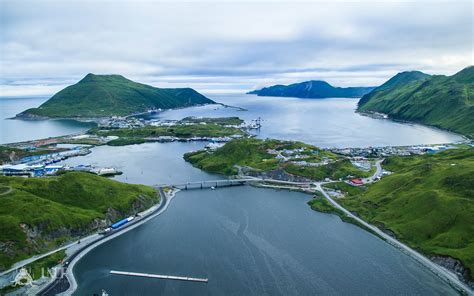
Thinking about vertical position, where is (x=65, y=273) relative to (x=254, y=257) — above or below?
below

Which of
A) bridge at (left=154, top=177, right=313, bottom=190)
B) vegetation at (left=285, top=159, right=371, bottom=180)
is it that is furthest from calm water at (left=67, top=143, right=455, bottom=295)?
vegetation at (left=285, top=159, right=371, bottom=180)

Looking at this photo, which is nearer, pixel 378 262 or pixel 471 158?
pixel 378 262

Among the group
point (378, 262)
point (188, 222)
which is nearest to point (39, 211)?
point (188, 222)

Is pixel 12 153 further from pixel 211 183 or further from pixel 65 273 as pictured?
pixel 65 273

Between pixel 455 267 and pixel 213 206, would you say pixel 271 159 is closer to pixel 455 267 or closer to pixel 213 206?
pixel 213 206

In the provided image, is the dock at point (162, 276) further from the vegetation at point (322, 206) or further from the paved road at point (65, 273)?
the vegetation at point (322, 206)

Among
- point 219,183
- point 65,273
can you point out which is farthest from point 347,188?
point 65,273
